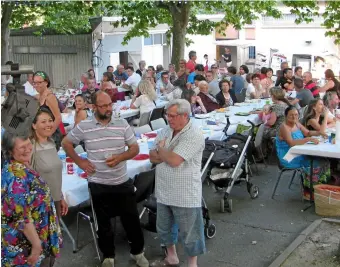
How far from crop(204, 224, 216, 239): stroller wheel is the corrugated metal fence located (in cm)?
1645

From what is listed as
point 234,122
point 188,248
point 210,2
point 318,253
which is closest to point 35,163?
point 188,248

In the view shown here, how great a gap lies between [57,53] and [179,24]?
773 centimetres

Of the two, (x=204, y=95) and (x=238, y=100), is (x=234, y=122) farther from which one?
(x=238, y=100)


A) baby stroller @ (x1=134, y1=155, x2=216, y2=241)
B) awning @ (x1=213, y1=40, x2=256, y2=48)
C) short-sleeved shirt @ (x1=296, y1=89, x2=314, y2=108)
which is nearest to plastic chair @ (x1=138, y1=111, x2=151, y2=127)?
short-sleeved shirt @ (x1=296, y1=89, x2=314, y2=108)

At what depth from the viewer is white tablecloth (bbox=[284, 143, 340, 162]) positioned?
6996 millimetres

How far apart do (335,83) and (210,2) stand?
7.41 metres

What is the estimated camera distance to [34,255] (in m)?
3.66

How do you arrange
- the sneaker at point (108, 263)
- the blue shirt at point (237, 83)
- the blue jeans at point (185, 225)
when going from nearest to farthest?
the blue jeans at point (185, 225)
the sneaker at point (108, 263)
the blue shirt at point (237, 83)

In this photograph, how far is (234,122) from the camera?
946 cm

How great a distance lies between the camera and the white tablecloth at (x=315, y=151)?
7.00 m

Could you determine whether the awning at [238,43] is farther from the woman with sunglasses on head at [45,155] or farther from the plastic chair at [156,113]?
the woman with sunglasses on head at [45,155]

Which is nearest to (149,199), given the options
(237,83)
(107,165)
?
(107,165)

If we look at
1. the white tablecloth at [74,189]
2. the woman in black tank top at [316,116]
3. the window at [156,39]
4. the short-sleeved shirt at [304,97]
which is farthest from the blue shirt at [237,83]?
the window at [156,39]

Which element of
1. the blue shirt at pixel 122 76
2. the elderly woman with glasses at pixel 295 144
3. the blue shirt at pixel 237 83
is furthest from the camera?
the blue shirt at pixel 122 76
